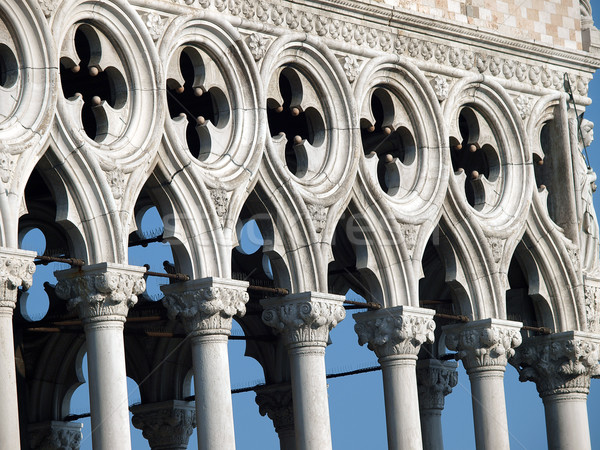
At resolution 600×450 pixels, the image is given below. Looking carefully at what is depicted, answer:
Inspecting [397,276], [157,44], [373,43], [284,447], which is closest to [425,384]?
[284,447]

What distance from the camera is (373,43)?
30.8 metres

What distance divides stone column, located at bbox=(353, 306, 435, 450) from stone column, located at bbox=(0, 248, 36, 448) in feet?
23.3

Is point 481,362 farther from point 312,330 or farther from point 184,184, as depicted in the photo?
point 184,184

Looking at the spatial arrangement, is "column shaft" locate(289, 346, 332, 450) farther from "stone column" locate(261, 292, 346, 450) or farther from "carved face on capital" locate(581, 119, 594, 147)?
"carved face on capital" locate(581, 119, 594, 147)

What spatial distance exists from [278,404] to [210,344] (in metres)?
7.85

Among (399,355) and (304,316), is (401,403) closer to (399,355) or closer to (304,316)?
(399,355)

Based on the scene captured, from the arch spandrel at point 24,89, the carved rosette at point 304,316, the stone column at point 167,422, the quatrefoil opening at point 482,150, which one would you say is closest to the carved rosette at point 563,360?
the quatrefoil opening at point 482,150

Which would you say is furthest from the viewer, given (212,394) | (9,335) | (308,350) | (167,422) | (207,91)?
(167,422)

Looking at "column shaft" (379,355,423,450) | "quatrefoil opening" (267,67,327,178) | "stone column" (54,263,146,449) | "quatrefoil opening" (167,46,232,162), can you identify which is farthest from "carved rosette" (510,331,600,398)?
"stone column" (54,263,146,449)

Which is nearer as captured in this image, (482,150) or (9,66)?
(9,66)

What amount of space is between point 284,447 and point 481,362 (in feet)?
17.0

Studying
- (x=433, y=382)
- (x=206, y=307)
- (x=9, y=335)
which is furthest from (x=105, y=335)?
(x=433, y=382)

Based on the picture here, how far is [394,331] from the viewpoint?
30219 mm

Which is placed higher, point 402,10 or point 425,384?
point 402,10
